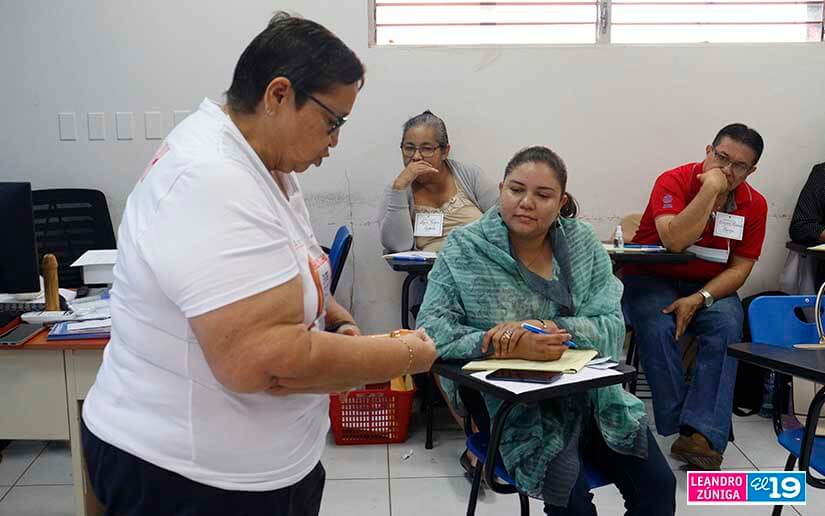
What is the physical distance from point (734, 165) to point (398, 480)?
1.97 metres

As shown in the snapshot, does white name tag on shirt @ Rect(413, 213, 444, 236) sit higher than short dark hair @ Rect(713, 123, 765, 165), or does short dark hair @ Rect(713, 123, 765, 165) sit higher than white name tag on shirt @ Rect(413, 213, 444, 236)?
short dark hair @ Rect(713, 123, 765, 165)

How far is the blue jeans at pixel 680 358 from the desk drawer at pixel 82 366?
7.15 ft

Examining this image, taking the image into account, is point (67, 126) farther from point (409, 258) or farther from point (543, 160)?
point (543, 160)

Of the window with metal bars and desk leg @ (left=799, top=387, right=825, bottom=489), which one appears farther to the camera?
the window with metal bars

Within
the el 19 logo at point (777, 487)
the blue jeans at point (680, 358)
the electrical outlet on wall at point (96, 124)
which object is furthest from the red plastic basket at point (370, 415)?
the electrical outlet on wall at point (96, 124)

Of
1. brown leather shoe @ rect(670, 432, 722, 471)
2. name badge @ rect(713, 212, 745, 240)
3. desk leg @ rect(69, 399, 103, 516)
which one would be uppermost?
name badge @ rect(713, 212, 745, 240)

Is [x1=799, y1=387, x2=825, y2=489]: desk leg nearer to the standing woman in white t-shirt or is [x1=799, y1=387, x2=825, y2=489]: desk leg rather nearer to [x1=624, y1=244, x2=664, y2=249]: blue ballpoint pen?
the standing woman in white t-shirt

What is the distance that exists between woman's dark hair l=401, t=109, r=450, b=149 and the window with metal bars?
56 cm

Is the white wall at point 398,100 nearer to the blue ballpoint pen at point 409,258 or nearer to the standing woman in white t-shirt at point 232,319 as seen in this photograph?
the blue ballpoint pen at point 409,258

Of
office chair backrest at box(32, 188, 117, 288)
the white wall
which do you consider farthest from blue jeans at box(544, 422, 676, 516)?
office chair backrest at box(32, 188, 117, 288)

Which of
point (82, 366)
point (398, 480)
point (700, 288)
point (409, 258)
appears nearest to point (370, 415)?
point (398, 480)

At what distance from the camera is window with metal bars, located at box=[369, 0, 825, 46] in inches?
156

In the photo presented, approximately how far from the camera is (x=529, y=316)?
2.14 m

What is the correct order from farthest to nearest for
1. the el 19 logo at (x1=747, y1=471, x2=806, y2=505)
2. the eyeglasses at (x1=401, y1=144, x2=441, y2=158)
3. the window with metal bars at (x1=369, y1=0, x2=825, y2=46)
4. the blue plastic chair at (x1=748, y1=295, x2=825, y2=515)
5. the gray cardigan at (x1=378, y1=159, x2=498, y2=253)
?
the window with metal bars at (x1=369, y1=0, x2=825, y2=46), the eyeglasses at (x1=401, y1=144, x2=441, y2=158), the gray cardigan at (x1=378, y1=159, x2=498, y2=253), the el 19 logo at (x1=747, y1=471, x2=806, y2=505), the blue plastic chair at (x1=748, y1=295, x2=825, y2=515)
